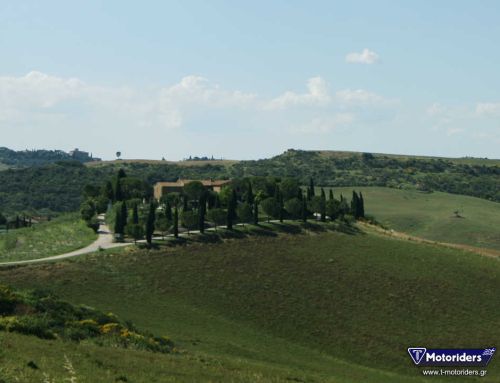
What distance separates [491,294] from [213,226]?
5019cm

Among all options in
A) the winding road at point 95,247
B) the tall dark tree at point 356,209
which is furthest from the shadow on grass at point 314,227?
the winding road at point 95,247

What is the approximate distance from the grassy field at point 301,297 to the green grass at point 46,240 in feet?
37.2

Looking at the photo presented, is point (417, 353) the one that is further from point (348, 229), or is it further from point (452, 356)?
point (348, 229)

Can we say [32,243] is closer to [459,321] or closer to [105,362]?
[459,321]

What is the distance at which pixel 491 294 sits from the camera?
286 ft

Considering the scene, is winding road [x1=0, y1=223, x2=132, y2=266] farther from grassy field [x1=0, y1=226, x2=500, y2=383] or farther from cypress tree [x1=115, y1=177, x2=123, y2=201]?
Result: cypress tree [x1=115, y1=177, x2=123, y2=201]

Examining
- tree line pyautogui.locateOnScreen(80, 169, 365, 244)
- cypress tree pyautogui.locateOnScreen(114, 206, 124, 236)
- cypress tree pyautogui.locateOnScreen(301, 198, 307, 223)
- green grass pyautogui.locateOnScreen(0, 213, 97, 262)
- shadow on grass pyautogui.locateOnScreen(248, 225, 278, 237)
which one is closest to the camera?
green grass pyautogui.locateOnScreen(0, 213, 97, 262)

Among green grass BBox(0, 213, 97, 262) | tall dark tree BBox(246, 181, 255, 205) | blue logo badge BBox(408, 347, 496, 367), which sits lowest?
blue logo badge BBox(408, 347, 496, 367)

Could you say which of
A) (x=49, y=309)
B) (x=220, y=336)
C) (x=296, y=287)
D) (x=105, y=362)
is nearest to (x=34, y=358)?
(x=105, y=362)

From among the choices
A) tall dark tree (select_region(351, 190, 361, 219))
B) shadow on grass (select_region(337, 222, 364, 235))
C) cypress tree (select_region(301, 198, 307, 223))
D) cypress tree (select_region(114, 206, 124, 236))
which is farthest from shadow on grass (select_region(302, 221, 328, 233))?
cypress tree (select_region(114, 206, 124, 236))

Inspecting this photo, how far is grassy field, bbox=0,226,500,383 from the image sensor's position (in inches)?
2485

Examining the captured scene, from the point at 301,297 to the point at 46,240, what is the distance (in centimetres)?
5222

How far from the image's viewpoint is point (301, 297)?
8169 cm

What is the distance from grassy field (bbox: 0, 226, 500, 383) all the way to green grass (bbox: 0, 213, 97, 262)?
37.2 ft
